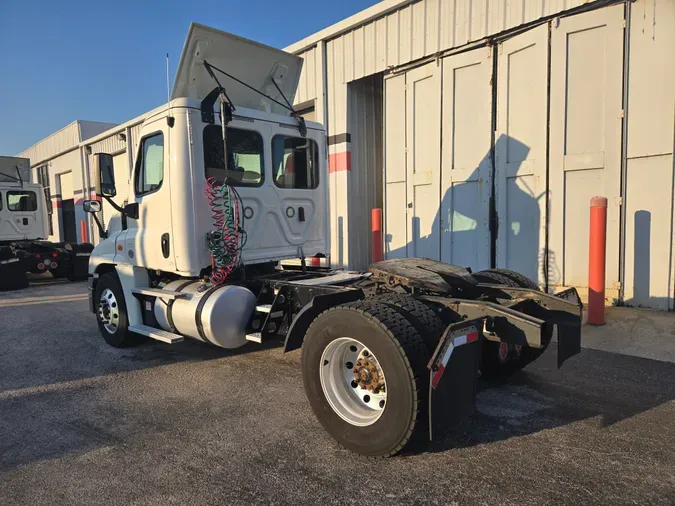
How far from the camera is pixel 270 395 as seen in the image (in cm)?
426

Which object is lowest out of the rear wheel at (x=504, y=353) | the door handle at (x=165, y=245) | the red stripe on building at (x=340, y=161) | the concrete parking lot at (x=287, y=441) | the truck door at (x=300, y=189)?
the concrete parking lot at (x=287, y=441)

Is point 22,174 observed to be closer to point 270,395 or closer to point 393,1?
point 393,1

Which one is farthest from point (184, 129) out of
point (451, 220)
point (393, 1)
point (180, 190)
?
point (393, 1)

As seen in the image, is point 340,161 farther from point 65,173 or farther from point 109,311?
point 65,173

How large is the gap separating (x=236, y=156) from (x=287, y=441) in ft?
9.97

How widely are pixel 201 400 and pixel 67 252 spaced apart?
1092cm

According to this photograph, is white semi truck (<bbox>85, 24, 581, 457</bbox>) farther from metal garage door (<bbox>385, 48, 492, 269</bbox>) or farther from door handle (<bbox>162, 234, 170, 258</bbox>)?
metal garage door (<bbox>385, 48, 492, 269</bbox>)

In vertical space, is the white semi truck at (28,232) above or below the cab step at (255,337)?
above

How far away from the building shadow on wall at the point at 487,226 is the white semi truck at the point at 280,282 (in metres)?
3.81

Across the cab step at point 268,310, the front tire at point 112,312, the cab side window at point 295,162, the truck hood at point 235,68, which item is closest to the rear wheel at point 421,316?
the cab step at point 268,310

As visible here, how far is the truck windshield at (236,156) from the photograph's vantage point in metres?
4.97

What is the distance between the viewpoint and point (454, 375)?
291cm

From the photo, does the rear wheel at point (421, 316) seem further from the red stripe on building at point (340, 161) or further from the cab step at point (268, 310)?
the red stripe on building at point (340, 161)

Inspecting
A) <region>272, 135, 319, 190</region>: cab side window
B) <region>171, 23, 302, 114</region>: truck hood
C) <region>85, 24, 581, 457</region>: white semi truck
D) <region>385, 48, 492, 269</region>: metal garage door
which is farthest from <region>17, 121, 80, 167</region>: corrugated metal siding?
<region>272, 135, 319, 190</region>: cab side window
